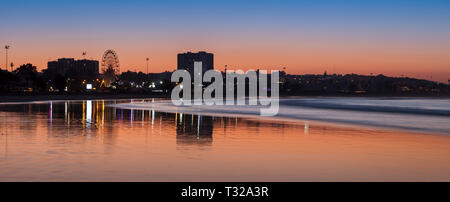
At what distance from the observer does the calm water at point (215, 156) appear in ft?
35.2

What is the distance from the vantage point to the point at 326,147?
16.1 m

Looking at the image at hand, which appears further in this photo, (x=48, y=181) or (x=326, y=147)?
(x=326, y=147)

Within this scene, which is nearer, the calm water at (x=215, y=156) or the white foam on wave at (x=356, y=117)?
the calm water at (x=215, y=156)

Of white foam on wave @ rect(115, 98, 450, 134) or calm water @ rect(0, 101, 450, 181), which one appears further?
white foam on wave @ rect(115, 98, 450, 134)

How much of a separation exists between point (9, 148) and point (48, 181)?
18.5 ft

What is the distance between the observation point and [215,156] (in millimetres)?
13586

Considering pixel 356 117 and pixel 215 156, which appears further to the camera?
pixel 356 117

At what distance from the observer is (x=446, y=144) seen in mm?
17672

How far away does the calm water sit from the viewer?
1073 centimetres

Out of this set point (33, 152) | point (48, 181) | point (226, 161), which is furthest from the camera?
point (33, 152)
